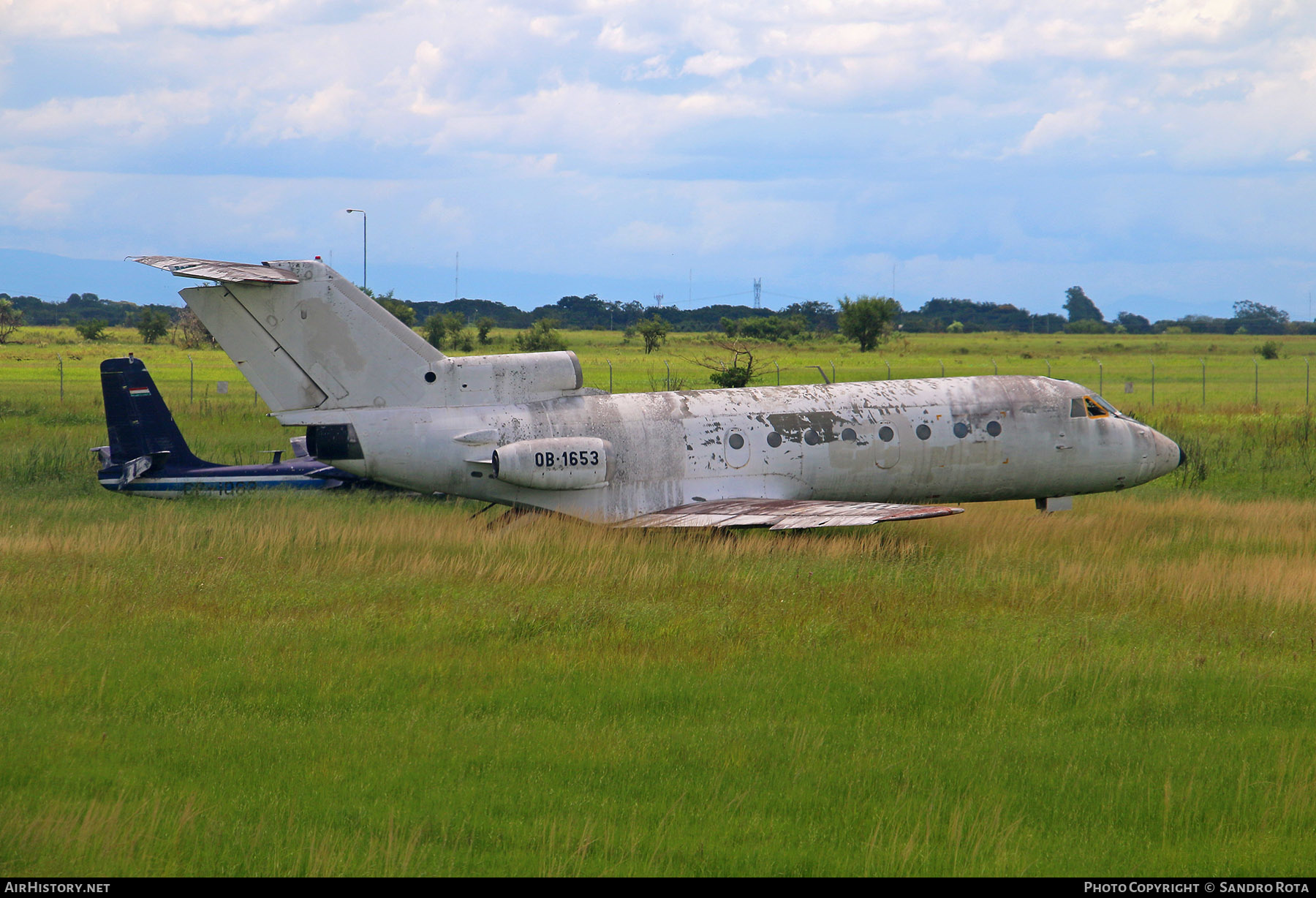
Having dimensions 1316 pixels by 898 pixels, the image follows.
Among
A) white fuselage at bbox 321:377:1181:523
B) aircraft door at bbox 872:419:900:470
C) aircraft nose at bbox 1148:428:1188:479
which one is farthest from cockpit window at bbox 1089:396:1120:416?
aircraft door at bbox 872:419:900:470

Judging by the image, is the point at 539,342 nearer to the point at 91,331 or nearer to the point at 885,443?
the point at 91,331

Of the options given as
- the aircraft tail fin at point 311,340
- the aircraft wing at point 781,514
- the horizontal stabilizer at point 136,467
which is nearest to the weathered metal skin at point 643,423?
the aircraft tail fin at point 311,340

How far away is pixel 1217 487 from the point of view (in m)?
23.2

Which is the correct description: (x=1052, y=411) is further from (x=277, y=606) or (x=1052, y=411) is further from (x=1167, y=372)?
(x=1167, y=372)

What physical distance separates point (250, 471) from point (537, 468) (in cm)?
617

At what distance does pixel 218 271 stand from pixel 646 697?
935cm

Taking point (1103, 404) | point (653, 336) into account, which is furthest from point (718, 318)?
point (1103, 404)

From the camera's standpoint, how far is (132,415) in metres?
18.8

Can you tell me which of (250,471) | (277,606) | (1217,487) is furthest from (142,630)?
(1217,487)

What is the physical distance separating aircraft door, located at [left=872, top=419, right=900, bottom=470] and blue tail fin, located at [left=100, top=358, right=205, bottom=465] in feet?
36.5

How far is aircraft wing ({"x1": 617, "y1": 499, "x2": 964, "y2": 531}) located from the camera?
14.4m

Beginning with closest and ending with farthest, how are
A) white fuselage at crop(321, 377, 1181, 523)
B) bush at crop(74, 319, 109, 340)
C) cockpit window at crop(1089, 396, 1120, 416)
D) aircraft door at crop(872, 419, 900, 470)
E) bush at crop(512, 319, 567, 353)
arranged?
white fuselage at crop(321, 377, 1181, 523) < aircraft door at crop(872, 419, 900, 470) < cockpit window at crop(1089, 396, 1120, 416) < bush at crop(512, 319, 567, 353) < bush at crop(74, 319, 109, 340)

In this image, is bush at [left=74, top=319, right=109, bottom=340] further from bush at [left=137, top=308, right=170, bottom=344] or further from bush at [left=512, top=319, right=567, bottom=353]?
bush at [left=512, top=319, right=567, bottom=353]

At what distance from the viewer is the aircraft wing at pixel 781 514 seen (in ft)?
47.1
